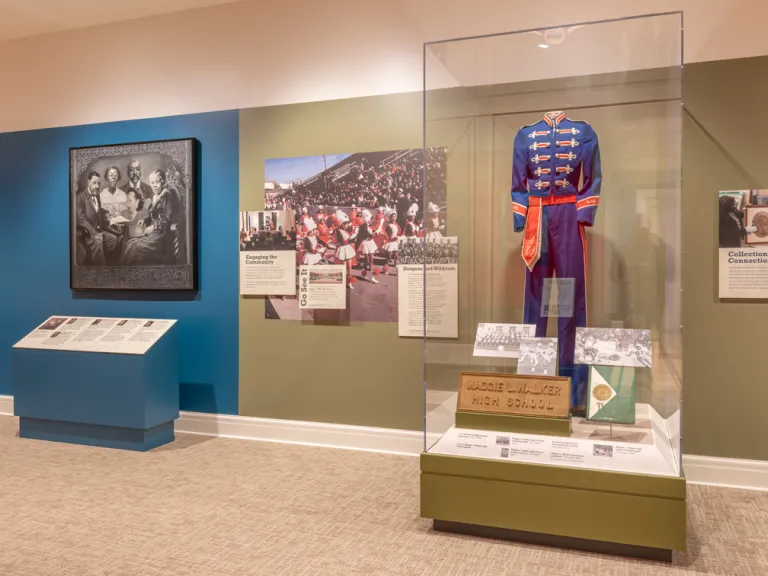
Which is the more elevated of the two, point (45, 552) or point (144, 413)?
point (144, 413)

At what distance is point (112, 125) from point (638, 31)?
12.7 feet

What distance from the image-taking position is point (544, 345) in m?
2.94

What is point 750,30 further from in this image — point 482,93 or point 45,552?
point 45,552

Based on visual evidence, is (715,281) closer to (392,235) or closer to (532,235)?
(532,235)

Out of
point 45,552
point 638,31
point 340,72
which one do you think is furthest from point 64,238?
point 638,31

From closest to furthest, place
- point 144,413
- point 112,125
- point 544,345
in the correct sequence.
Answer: point 544,345
point 144,413
point 112,125

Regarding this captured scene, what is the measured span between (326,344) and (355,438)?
0.65 metres

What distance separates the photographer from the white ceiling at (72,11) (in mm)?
4527

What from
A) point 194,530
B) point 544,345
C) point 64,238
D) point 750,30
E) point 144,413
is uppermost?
point 750,30

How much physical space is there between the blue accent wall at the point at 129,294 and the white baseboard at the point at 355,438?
0.40 ft

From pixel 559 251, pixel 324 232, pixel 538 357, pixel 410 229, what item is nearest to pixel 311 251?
pixel 324 232

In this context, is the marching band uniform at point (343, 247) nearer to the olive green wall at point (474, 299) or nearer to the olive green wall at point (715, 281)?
the olive green wall at point (474, 299)

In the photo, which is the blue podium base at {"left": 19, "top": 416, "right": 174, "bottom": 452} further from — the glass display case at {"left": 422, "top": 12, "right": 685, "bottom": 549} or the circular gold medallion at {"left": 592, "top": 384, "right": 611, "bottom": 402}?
the circular gold medallion at {"left": 592, "top": 384, "right": 611, "bottom": 402}

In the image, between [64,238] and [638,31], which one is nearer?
[638,31]
